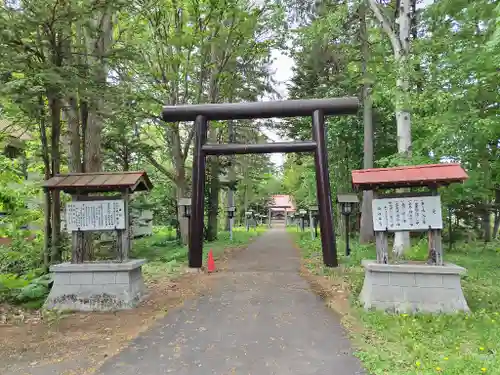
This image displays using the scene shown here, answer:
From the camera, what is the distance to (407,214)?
21.1 ft

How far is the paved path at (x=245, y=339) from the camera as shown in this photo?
13.7 ft

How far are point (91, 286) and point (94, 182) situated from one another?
1.91 meters

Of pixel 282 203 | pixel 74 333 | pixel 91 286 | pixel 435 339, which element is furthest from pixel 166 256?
pixel 282 203

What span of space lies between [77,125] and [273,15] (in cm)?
799

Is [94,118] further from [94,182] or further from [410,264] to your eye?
[410,264]

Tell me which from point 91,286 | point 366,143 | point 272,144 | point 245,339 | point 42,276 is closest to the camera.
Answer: point 245,339

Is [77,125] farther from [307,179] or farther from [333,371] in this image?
[307,179]

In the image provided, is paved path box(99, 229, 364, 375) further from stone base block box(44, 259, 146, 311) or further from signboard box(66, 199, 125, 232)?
signboard box(66, 199, 125, 232)

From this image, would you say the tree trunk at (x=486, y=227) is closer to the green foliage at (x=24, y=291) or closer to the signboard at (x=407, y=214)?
the signboard at (x=407, y=214)

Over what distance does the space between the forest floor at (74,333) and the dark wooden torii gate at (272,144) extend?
2054 mm

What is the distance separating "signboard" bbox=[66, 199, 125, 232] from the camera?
23.2 feet

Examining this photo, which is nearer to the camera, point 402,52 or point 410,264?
point 410,264

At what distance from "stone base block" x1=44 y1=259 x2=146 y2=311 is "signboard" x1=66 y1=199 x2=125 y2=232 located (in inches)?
28.1

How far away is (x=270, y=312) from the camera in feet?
20.6
